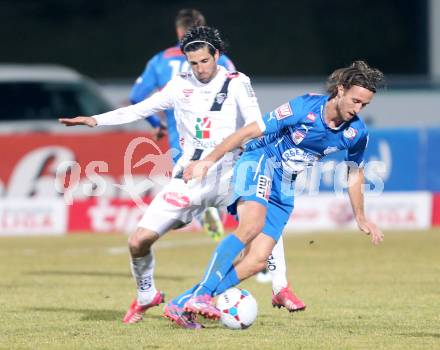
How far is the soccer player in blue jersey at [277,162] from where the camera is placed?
27.9 feet

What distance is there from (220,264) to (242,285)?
339cm

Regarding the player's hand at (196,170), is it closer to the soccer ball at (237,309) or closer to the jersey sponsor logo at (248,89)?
the soccer ball at (237,309)

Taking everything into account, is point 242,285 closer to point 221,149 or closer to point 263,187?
point 263,187

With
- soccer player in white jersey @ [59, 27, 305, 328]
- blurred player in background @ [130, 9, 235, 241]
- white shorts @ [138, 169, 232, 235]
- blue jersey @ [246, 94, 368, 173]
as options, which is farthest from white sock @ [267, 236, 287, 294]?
blurred player in background @ [130, 9, 235, 241]

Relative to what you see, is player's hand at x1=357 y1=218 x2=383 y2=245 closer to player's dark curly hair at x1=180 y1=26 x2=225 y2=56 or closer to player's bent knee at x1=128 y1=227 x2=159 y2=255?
player's bent knee at x1=128 y1=227 x2=159 y2=255

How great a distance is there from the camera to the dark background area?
1102 inches

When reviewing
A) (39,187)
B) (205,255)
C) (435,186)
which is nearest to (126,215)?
(39,187)

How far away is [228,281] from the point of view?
8555 mm

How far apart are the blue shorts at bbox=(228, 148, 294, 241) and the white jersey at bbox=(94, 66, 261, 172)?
11.9 inches

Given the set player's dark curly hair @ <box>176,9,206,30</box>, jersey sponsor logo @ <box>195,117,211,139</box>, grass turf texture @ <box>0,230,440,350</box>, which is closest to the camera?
grass turf texture @ <box>0,230,440,350</box>

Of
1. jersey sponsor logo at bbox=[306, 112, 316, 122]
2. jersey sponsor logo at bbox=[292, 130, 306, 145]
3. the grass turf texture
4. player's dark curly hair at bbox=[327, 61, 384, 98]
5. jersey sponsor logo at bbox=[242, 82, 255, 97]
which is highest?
player's dark curly hair at bbox=[327, 61, 384, 98]

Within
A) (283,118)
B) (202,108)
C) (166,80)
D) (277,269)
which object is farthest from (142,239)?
(166,80)

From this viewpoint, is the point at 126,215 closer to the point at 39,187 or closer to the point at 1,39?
the point at 39,187

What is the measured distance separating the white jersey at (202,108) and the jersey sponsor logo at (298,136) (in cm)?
47
